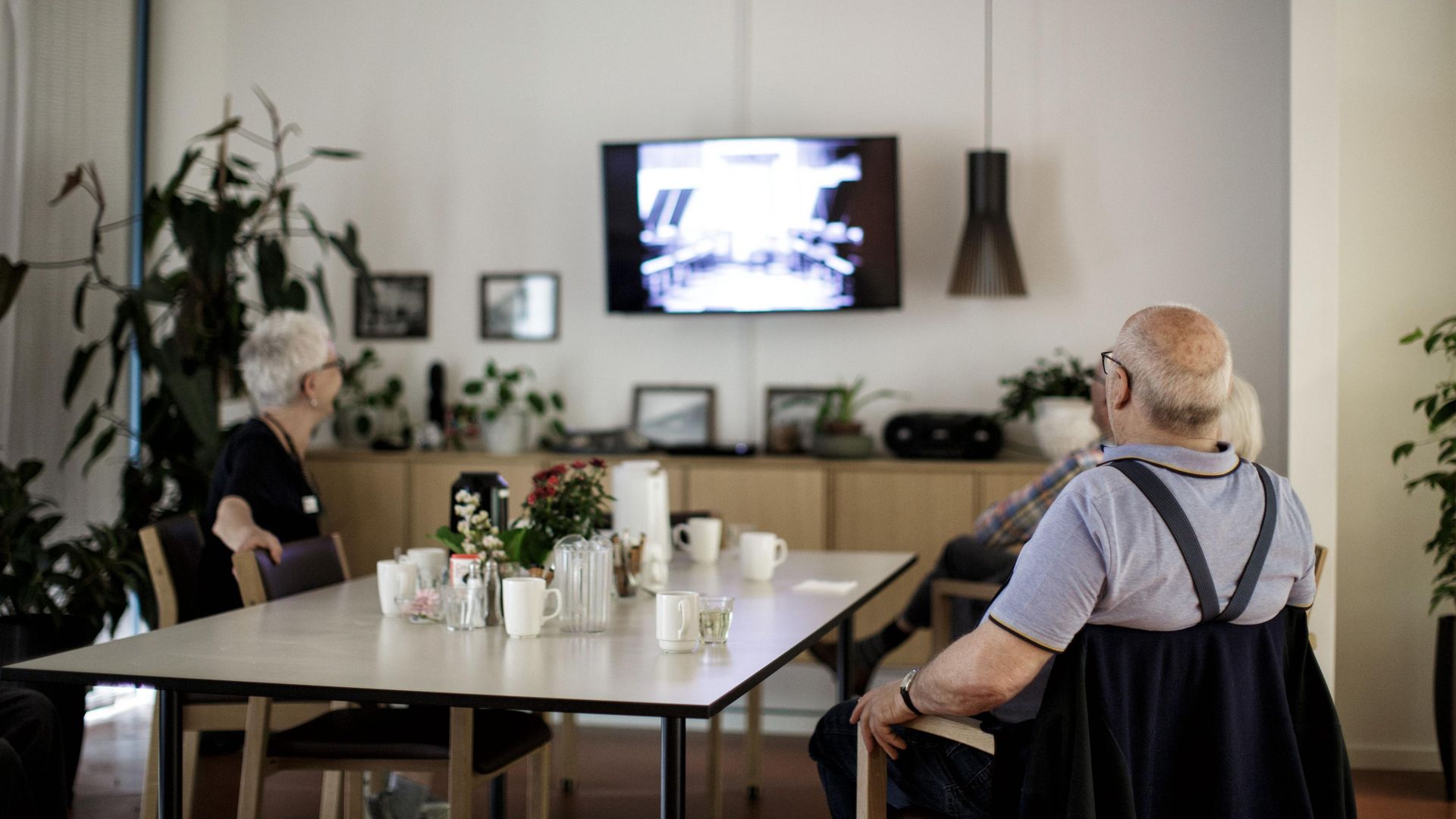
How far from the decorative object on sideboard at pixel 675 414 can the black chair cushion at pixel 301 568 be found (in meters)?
2.34

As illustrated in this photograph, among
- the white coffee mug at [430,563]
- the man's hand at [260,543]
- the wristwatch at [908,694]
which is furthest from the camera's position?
the man's hand at [260,543]

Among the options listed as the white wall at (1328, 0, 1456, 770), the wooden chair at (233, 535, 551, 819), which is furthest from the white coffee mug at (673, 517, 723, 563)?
the white wall at (1328, 0, 1456, 770)

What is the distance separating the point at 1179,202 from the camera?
5.15m

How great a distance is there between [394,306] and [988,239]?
2659mm

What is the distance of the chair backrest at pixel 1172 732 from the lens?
1827 mm

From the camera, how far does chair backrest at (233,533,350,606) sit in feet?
9.41

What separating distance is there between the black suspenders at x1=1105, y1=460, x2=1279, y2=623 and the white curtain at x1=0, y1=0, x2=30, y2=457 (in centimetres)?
430

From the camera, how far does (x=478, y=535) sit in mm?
2564

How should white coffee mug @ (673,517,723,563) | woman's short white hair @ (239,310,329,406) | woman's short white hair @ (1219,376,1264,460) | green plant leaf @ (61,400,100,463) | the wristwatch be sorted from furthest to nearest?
green plant leaf @ (61,400,100,463), woman's short white hair @ (239,310,329,406), white coffee mug @ (673,517,723,563), woman's short white hair @ (1219,376,1264,460), the wristwatch

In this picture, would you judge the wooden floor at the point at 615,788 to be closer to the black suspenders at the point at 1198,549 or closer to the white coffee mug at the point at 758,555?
the white coffee mug at the point at 758,555

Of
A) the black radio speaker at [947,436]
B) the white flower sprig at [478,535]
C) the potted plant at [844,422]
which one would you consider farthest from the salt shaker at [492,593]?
the black radio speaker at [947,436]

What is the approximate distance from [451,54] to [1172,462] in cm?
459

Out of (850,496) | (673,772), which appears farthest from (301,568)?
(850,496)

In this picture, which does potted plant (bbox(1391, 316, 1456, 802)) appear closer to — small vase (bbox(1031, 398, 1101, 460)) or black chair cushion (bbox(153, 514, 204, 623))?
small vase (bbox(1031, 398, 1101, 460))
